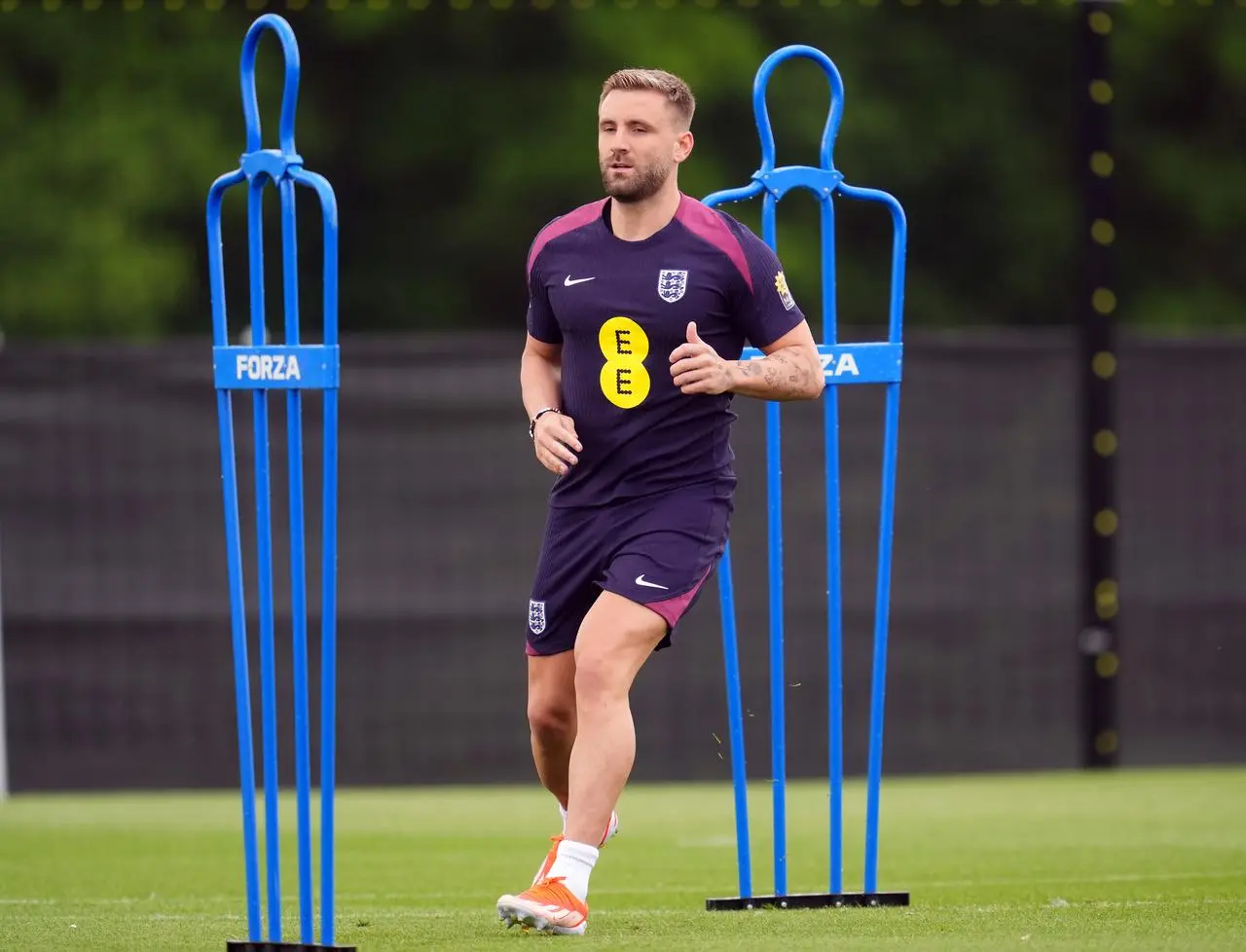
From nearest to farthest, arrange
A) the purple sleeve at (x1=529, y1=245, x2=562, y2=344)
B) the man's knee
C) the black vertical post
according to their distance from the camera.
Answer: the purple sleeve at (x1=529, y1=245, x2=562, y2=344), the man's knee, the black vertical post

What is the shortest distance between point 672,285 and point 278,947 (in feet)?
5.91

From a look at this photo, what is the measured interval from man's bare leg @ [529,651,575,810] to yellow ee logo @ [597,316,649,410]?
698 millimetres

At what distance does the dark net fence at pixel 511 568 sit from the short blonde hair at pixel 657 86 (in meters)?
4.89

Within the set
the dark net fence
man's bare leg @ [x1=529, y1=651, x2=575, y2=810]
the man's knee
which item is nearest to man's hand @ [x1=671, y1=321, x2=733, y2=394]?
man's bare leg @ [x1=529, y1=651, x2=575, y2=810]

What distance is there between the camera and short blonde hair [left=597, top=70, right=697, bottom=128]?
16.5ft

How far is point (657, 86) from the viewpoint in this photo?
16.5 ft

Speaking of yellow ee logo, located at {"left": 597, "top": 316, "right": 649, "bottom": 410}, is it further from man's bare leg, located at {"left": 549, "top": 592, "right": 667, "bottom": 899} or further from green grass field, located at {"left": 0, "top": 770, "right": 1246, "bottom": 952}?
green grass field, located at {"left": 0, "top": 770, "right": 1246, "bottom": 952}

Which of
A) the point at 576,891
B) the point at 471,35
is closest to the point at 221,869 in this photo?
the point at 576,891

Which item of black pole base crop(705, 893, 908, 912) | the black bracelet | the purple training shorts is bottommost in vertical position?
black pole base crop(705, 893, 908, 912)

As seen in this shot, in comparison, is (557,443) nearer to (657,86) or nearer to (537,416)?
(537,416)

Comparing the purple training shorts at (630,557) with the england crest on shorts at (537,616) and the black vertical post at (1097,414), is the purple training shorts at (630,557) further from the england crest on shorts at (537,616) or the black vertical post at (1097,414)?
the black vertical post at (1097,414)

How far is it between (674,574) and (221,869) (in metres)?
2.87

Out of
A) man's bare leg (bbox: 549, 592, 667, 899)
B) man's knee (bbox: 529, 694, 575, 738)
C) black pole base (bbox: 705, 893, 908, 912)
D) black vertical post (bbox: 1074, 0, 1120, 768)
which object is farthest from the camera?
black vertical post (bbox: 1074, 0, 1120, 768)

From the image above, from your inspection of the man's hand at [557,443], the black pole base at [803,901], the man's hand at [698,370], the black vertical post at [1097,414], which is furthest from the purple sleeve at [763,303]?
the black vertical post at [1097,414]
